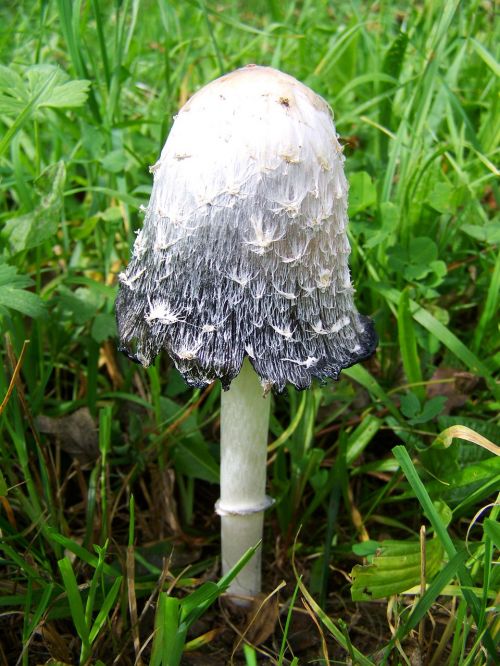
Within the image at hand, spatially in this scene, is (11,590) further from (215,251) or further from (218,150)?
(218,150)

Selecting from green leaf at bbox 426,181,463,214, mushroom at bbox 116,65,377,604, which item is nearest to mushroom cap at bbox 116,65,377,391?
mushroom at bbox 116,65,377,604

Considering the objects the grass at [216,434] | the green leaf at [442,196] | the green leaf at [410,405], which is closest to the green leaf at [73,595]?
the grass at [216,434]

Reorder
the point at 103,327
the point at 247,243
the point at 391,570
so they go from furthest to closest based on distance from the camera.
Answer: the point at 103,327, the point at 391,570, the point at 247,243

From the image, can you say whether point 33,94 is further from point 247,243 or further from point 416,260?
point 416,260

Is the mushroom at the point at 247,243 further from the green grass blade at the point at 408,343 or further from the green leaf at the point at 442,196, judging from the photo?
the green leaf at the point at 442,196

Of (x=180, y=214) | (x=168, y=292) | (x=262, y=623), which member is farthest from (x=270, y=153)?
(x=262, y=623)

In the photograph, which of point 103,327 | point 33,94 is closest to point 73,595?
point 103,327

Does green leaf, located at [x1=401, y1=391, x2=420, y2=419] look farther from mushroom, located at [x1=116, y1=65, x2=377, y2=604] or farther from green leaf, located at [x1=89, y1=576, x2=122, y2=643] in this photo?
green leaf, located at [x1=89, y1=576, x2=122, y2=643]
